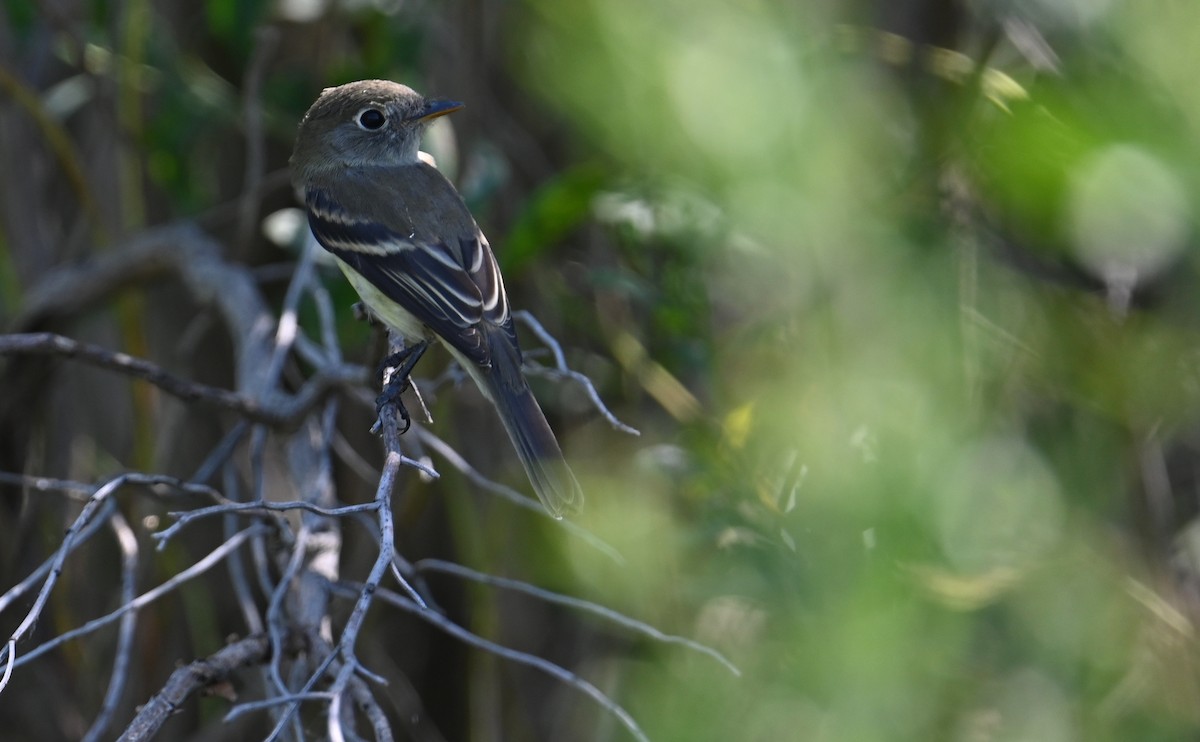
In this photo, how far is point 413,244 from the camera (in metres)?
3.05

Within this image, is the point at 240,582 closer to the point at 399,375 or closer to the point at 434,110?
the point at 399,375

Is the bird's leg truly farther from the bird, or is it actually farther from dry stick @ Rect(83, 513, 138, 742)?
dry stick @ Rect(83, 513, 138, 742)

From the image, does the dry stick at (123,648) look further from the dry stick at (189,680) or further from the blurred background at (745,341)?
the blurred background at (745,341)

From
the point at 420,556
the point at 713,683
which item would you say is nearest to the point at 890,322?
the point at 713,683

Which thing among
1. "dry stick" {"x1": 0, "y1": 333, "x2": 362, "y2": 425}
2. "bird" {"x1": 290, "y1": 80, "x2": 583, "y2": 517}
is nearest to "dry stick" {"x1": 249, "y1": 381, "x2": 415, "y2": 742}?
"bird" {"x1": 290, "y1": 80, "x2": 583, "y2": 517}

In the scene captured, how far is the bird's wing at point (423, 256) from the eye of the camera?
2.81 meters

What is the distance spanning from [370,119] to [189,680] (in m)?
1.92

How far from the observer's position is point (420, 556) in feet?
14.4

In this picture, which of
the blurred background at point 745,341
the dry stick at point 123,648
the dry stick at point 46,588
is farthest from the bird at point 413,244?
the dry stick at point 46,588

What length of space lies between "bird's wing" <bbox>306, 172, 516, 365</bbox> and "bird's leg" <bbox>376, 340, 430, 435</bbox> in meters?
0.08

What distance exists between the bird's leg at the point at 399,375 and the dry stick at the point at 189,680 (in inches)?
18.6

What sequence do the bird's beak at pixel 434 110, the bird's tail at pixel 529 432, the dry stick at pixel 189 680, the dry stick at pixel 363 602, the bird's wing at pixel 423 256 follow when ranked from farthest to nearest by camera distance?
the bird's beak at pixel 434 110 → the bird's wing at pixel 423 256 → the bird's tail at pixel 529 432 → the dry stick at pixel 189 680 → the dry stick at pixel 363 602

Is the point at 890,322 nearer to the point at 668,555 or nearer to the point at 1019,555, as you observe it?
the point at 1019,555

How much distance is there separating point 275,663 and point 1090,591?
120 cm
